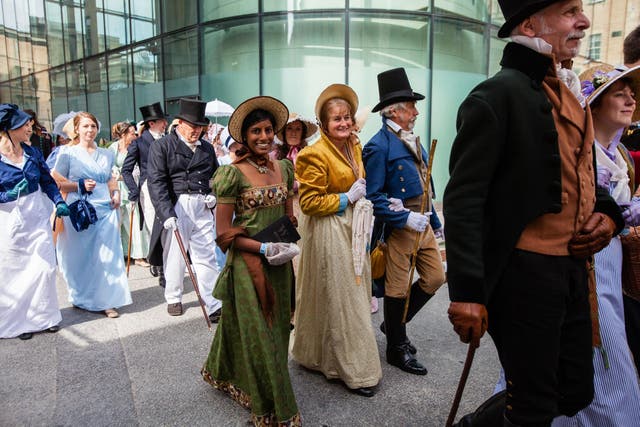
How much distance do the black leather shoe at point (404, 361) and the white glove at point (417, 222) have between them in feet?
3.03

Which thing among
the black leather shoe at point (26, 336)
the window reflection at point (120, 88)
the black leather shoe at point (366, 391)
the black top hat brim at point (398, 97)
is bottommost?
the black leather shoe at point (26, 336)

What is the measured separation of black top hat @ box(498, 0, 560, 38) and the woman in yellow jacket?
1738 millimetres

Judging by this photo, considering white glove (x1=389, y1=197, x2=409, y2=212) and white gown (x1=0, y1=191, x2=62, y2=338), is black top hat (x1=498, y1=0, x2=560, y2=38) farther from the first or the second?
white gown (x1=0, y1=191, x2=62, y2=338)

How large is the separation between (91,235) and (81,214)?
0.42 metres

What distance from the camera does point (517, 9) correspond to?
1808 millimetres

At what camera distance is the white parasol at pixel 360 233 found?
3453 millimetres

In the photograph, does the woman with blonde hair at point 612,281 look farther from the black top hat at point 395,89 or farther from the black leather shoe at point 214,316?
the black leather shoe at point 214,316

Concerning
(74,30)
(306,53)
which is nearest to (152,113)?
(306,53)

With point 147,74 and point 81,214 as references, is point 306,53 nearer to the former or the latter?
point 147,74

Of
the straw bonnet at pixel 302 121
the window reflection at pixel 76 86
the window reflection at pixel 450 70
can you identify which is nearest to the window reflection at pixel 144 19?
Result: the window reflection at pixel 76 86

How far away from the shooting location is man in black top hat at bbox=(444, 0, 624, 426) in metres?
1.75

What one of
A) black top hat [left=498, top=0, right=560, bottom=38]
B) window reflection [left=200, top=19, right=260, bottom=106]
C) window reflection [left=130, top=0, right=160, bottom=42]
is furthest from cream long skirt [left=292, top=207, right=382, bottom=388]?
window reflection [left=130, top=0, right=160, bottom=42]

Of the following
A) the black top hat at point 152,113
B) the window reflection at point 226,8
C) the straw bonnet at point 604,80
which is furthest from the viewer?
the window reflection at point 226,8

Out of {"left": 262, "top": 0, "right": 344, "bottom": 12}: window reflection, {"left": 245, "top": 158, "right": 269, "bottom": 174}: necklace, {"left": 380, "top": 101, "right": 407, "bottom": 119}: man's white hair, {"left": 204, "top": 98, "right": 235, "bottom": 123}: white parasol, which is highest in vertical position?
{"left": 262, "top": 0, "right": 344, "bottom": 12}: window reflection
